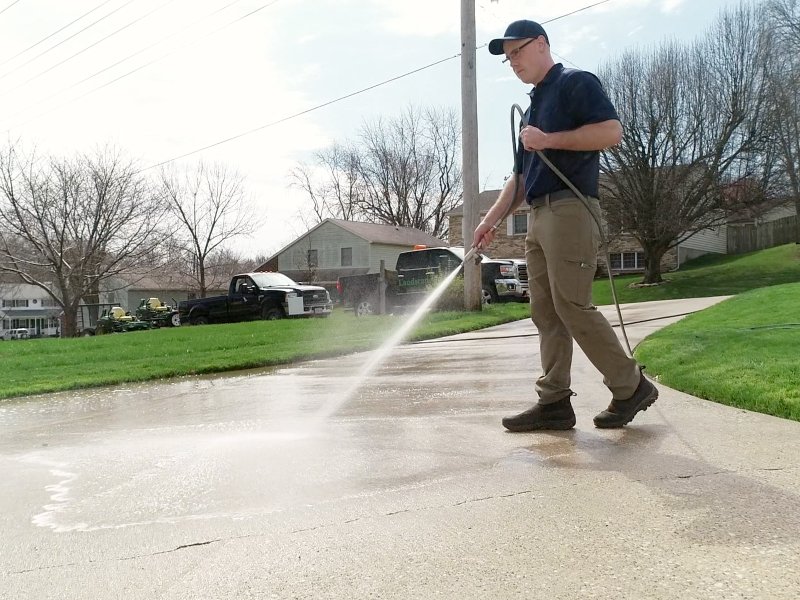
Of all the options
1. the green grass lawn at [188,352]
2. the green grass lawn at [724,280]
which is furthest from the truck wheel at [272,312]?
the green grass lawn at [724,280]

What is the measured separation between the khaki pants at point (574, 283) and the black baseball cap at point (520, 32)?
0.91m

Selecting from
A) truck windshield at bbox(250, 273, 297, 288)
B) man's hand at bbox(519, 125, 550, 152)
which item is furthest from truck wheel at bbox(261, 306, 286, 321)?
man's hand at bbox(519, 125, 550, 152)

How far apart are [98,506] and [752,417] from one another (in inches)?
129

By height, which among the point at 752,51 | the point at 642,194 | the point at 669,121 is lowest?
the point at 642,194

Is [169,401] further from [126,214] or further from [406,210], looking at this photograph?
[406,210]

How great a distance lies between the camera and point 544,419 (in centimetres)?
367

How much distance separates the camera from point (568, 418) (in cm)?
368

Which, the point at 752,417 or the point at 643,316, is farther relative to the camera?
the point at 643,316

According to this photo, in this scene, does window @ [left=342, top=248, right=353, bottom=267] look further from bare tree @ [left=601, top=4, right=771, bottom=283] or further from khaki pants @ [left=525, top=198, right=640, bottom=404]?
khaki pants @ [left=525, top=198, right=640, bottom=404]

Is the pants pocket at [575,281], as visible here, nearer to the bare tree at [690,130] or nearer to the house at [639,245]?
the bare tree at [690,130]

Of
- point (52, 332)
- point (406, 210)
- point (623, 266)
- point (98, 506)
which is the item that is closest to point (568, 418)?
point (98, 506)

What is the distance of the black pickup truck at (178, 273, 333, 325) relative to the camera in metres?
22.9

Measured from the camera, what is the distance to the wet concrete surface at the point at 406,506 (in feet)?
6.20

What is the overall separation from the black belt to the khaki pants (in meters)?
0.02
